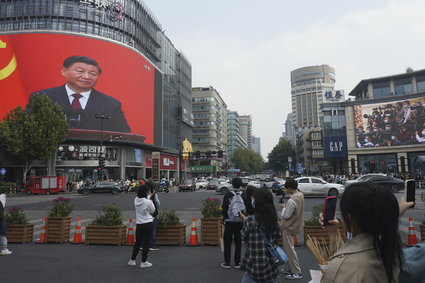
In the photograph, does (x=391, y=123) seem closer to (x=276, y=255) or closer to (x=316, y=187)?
(x=316, y=187)

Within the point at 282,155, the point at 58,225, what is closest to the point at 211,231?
the point at 58,225

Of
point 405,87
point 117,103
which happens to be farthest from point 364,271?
point 405,87

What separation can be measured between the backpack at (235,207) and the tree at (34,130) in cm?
3870

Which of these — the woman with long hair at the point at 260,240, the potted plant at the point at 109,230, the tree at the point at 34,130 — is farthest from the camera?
the tree at the point at 34,130

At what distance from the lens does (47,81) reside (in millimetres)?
44031

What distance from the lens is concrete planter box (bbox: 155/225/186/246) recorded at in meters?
8.50

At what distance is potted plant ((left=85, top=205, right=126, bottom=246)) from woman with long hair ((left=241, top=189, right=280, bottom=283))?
6033 millimetres

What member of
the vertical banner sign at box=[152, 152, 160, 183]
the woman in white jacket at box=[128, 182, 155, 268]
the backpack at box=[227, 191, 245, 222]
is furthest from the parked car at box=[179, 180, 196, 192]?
the backpack at box=[227, 191, 245, 222]

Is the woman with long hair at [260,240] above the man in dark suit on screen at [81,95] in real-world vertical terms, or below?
below

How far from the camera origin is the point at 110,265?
669cm

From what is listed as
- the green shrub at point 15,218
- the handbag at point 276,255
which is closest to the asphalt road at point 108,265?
the green shrub at point 15,218

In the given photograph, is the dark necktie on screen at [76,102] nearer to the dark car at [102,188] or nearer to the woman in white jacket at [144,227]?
the dark car at [102,188]

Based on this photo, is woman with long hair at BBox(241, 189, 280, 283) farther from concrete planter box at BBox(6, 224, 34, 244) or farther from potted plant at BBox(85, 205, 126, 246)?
concrete planter box at BBox(6, 224, 34, 244)

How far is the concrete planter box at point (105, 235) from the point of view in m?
8.59
